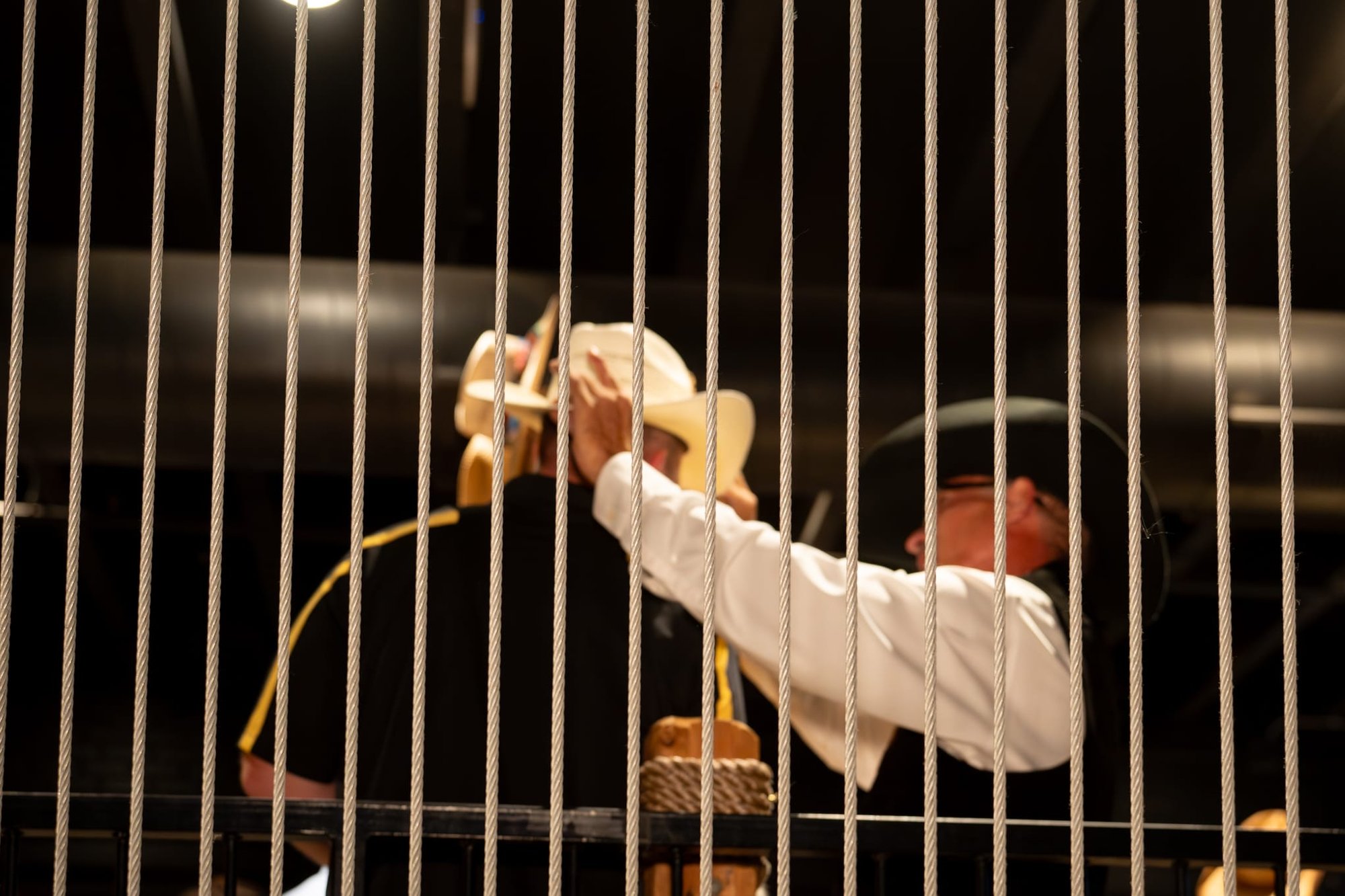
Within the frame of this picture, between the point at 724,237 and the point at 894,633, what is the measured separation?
1.49 metres

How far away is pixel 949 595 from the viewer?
2.04 m

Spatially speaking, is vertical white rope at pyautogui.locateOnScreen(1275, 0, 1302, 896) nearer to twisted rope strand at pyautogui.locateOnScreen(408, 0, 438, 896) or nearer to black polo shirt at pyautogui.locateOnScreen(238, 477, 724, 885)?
twisted rope strand at pyautogui.locateOnScreen(408, 0, 438, 896)

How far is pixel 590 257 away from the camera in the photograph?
3529 mm

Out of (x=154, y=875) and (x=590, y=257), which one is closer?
(x=590, y=257)

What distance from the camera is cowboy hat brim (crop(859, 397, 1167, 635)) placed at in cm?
236

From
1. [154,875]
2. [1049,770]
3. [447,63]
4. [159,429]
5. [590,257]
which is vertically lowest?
[154,875]

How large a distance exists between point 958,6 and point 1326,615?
1.91 meters

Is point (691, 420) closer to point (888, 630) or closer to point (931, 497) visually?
point (888, 630)

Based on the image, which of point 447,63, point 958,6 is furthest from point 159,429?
point 958,6

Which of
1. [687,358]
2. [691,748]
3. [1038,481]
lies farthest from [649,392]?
[691,748]

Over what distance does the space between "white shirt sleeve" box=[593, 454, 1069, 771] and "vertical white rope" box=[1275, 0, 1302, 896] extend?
79cm

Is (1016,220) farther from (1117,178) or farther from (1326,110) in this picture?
(1326,110)

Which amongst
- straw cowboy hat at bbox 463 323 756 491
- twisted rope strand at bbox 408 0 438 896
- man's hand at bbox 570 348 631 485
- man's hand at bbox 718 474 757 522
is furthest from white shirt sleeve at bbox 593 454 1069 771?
twisted rope strand at bbox 408 0 438 896

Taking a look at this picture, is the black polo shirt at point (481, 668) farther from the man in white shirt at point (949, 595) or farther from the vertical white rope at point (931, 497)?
the vertical white rope at point (931, 497)
